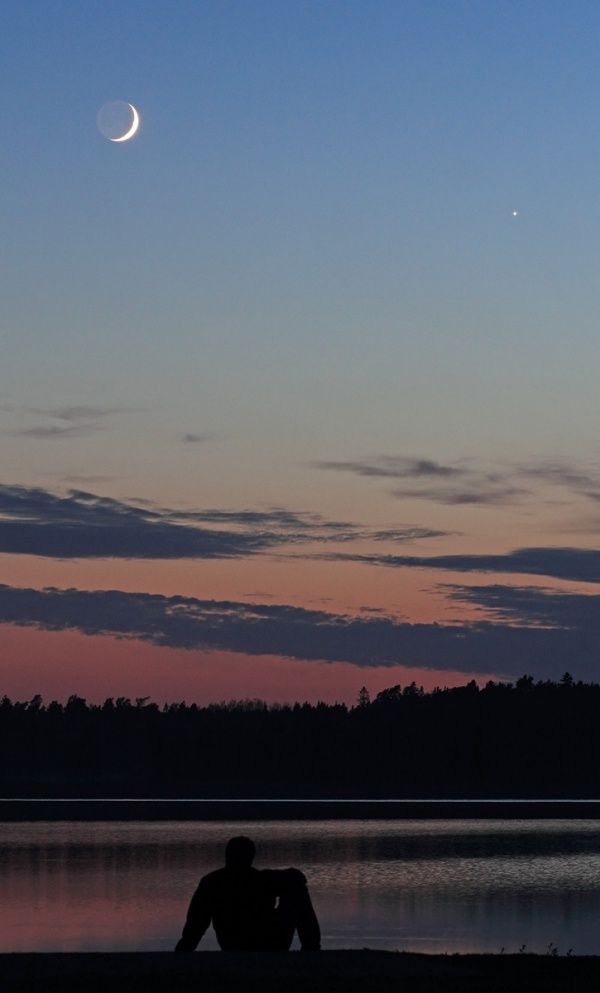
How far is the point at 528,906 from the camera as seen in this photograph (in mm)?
46938

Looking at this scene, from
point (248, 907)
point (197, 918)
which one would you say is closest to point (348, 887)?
point (248, 907)

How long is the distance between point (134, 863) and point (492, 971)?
1876 inches

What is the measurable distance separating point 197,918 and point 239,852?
3.42 ft

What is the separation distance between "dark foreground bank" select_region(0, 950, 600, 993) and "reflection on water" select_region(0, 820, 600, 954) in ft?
47.3

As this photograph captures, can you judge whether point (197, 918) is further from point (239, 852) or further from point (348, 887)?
point (348, 887)

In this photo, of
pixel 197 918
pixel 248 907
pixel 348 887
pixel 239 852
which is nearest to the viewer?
pixel 239 852

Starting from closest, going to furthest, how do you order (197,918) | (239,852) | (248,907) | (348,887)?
(239,852)
(197,918)
(248,907)
(348,887)

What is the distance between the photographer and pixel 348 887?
5378cm

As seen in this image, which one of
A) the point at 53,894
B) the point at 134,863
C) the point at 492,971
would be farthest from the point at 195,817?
the point at 492,971

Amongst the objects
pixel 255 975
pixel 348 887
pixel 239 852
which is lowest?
pixel 348 887

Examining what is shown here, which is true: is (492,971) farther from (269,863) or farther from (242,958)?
(269,863)

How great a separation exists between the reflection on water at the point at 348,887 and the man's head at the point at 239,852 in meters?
17.7

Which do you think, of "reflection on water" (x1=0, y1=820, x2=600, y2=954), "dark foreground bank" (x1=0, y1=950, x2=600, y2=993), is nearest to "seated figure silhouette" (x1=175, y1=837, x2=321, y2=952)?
"dark foreground bank" (x1=0, y1=950, x2=600, y2=993)

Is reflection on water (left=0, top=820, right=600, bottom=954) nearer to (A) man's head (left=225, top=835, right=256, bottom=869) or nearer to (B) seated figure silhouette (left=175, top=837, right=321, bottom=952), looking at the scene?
(B) seated figure silhouette (left=175, top=837, right=321, bottom=952)
